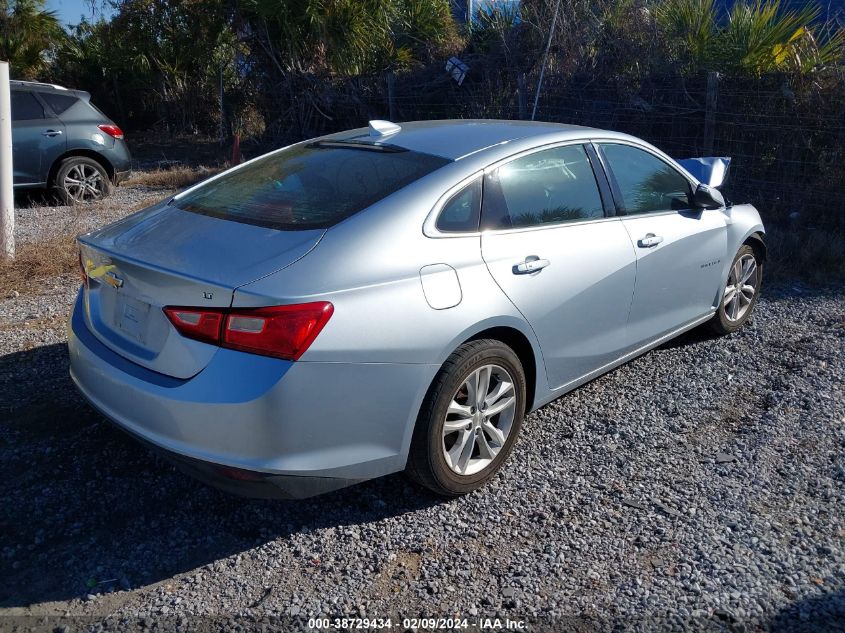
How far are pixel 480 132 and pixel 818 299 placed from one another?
13.4 ft

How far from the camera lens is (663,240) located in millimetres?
4730

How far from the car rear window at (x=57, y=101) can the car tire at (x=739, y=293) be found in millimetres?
8532

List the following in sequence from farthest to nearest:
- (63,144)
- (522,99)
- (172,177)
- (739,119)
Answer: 1. (172,177)
2. (522,99)
3. (63,144)
4. (739,119)

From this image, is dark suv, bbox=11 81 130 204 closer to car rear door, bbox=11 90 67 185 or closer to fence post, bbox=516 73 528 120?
car rear door, bbox=11 90 67 185

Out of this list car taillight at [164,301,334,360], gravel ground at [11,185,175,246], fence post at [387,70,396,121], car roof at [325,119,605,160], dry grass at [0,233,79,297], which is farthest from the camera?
fence post at [387,70,396,121]

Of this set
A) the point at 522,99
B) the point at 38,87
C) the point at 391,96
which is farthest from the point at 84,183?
the point at 522,99

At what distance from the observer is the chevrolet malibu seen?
303 centimetres

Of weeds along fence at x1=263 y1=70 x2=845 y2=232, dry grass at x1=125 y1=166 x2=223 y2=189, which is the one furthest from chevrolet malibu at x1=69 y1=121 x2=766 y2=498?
dry grass at x1=125 y1=166 x2=223 y2=189

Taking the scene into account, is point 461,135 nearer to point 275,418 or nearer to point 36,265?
point 275,418

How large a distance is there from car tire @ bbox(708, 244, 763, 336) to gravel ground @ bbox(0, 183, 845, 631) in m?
0.99

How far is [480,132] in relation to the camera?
4.31m

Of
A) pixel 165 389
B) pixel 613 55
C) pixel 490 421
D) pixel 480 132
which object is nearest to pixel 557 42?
pixel 613 55

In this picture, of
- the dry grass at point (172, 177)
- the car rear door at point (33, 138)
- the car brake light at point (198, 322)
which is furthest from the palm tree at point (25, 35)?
the car brake light at point (198, 322)

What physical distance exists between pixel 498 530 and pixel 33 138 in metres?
8.82
